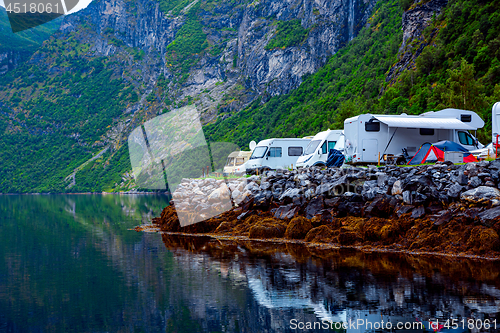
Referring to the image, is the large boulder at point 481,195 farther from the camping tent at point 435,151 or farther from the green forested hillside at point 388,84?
the green forested hillside at point 388,84

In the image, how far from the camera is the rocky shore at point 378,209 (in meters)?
17.5

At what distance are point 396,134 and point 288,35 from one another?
130116mm

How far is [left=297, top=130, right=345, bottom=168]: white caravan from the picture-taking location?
30.6m

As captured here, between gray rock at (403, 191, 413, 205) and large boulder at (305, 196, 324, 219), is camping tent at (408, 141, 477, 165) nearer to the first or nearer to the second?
gray rock at (403, 191, 413, 205)

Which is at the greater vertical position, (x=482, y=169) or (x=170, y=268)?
(x=482, y=169)

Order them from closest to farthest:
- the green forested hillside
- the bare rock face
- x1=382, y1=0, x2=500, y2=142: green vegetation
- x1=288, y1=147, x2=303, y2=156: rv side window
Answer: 1. x1=288, y1=147, x2=303, y2=156: rv side window
2. the green forested hillside
3. x1=382, y1=0, x2=500, y2=142: green vegetation
4. the bare rock face

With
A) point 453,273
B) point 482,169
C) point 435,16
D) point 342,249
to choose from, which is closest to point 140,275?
point 342,249

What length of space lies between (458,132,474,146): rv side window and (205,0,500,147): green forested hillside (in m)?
9.91

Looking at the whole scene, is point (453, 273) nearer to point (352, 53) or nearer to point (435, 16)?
point (435, 16)

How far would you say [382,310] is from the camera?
38.6ft

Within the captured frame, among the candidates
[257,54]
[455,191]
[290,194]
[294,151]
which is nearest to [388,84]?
[294,151]

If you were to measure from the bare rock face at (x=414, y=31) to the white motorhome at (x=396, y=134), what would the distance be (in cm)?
4315

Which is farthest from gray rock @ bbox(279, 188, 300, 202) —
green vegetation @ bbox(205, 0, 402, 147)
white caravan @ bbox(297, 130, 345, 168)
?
green vegetation @ bbox(205, 0, 402, 147)

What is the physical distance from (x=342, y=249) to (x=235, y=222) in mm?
8018
